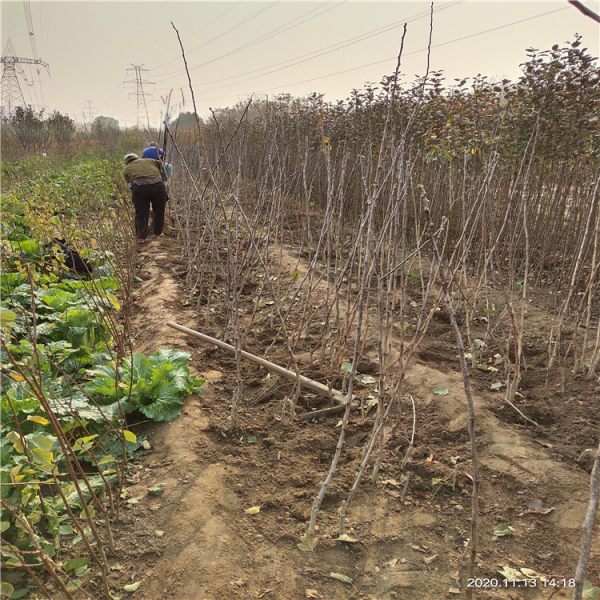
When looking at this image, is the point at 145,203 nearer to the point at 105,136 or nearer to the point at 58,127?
the point at 58,127

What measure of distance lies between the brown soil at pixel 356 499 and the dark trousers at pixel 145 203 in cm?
423

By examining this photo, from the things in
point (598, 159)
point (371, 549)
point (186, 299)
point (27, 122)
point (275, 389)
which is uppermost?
point (27, 122)

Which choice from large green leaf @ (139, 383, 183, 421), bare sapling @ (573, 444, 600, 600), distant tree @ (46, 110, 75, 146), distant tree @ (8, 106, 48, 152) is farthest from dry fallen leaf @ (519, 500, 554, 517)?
distant tree @ (46, 110, 75, 146)

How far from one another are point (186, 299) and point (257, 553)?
2.88 metres

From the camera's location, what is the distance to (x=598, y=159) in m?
4.33

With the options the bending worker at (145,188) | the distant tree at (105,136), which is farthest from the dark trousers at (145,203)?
the distant tree at (105,136)

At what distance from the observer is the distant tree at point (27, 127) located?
60.8ft

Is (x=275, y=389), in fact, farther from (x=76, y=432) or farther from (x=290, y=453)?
(x=76, y=432)

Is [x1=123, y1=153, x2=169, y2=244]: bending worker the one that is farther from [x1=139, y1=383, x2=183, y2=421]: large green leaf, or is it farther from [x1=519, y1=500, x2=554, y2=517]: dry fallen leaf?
[x1=519, y1=500, x2=554, y2=517]: dry fallen leaf

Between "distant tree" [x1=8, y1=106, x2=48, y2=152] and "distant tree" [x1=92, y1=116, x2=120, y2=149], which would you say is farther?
"distant tree" [x1=92, y1=116, x2=120, y2=149]

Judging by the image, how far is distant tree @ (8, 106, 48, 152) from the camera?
60.8ft

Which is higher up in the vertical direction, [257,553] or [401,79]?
[401,79]

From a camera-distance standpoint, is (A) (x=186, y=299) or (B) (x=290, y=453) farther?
(A) (x=186, y=299)

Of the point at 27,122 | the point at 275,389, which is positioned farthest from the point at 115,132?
the point at 275,389
